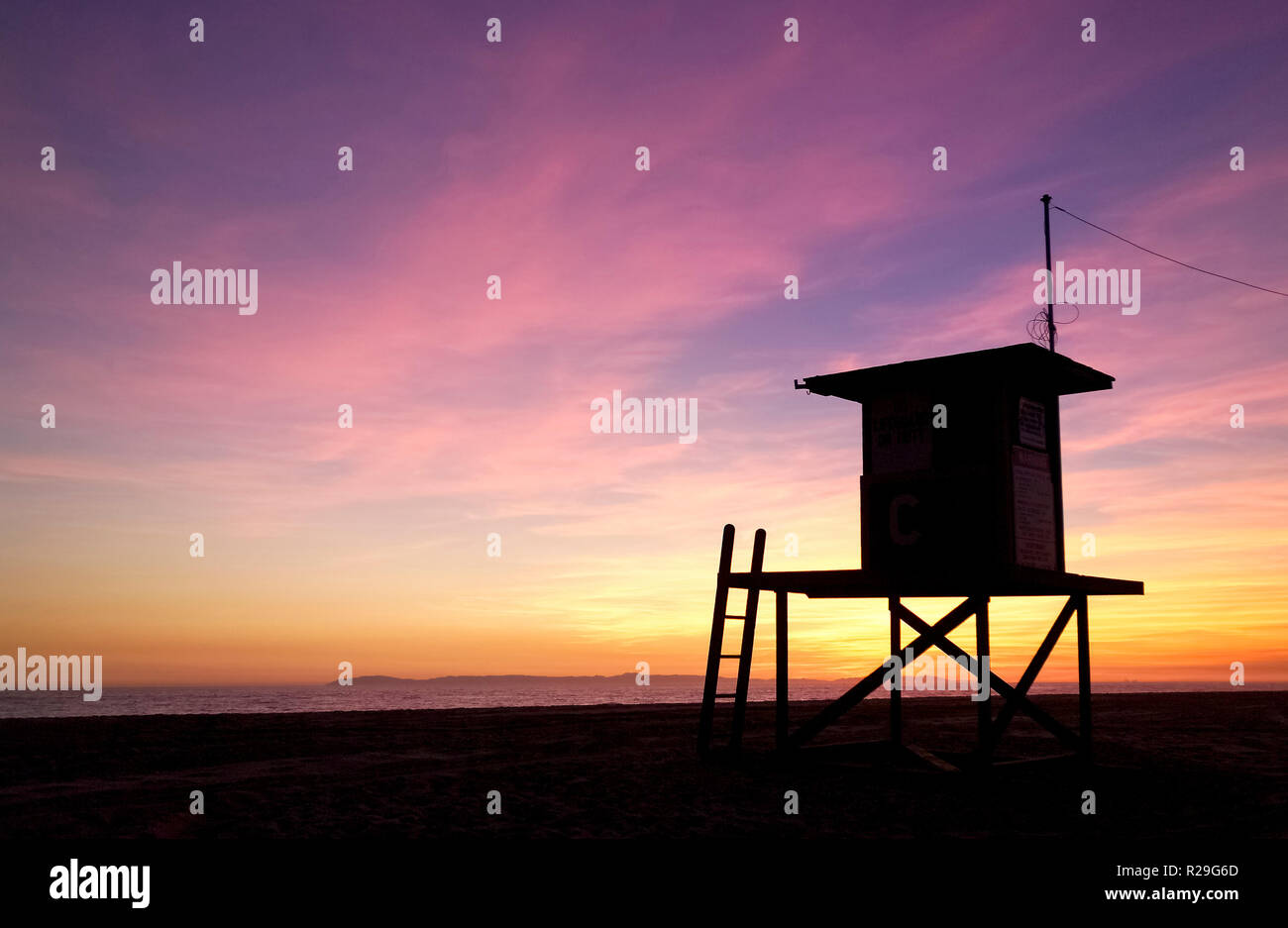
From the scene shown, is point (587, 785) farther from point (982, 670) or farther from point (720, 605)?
point (982, 670)

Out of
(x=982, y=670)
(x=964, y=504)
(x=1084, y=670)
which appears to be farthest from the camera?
(x=1084, y=670)

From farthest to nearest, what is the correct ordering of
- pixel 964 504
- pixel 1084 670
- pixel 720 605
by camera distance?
pixel 720 605 → pixel 1084 670 → pixel 964 504

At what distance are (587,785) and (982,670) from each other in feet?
17.7

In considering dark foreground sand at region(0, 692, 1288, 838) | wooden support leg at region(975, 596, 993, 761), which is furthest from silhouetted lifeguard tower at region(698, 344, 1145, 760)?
dark foreground sand at region(0, 692, 1288, 838)

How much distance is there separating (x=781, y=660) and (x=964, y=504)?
3.58 metres

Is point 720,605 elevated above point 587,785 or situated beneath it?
elevated above

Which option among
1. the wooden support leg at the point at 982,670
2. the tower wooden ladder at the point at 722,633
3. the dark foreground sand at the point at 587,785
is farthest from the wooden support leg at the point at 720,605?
the wooden support leg at the point at 982,670

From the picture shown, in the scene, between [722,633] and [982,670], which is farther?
[722,633]

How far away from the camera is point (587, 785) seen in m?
13.3

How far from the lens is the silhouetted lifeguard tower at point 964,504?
13305 mm

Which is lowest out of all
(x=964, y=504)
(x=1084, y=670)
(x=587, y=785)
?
(x=587, y=785)

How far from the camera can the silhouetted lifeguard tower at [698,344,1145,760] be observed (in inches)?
524

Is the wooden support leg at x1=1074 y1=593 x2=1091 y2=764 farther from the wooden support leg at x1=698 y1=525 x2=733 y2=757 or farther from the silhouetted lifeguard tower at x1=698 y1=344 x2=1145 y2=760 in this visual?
the wooden support leg at x1=698 y1=525 x2=733 y2=757

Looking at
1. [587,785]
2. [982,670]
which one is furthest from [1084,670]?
[587,785]
